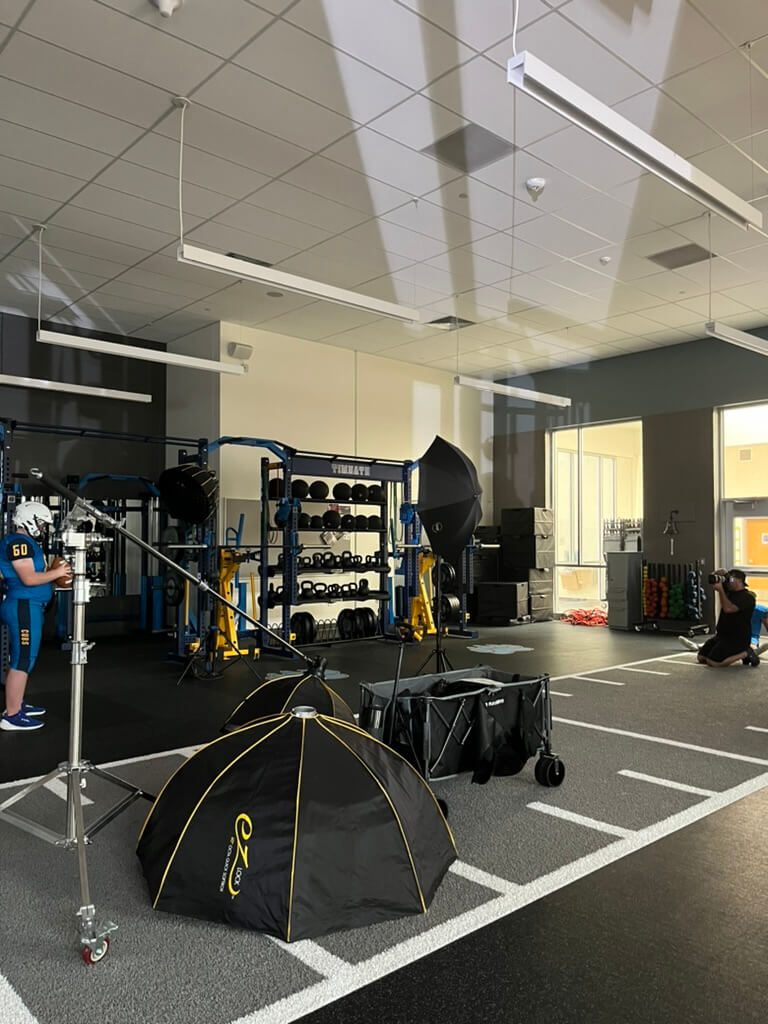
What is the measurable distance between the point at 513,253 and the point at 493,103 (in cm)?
249

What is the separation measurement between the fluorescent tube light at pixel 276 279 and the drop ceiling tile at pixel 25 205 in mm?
1459

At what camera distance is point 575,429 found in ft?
38.2

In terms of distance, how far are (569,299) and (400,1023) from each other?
7.61 meters

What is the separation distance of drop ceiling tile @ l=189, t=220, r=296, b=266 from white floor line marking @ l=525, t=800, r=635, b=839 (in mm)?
5211

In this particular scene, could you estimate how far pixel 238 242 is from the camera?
22.5 ft

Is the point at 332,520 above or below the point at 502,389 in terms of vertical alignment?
below

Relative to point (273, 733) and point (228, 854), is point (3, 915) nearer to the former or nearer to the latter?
point (228, 854)

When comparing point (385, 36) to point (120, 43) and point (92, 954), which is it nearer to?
point (120, 43)

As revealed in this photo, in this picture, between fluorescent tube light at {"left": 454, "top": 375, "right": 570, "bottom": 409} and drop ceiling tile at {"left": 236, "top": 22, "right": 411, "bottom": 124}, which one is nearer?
drop ceiling tile at {"left": 236, "top": 22, "right": 411, "bottom": 124}

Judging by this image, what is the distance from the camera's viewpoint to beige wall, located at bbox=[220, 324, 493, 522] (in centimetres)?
951

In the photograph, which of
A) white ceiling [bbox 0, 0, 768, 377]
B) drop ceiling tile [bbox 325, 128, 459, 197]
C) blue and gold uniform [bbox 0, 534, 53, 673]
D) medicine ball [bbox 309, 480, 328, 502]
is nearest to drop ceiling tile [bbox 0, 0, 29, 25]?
white ceiling [bbox 0, 0, 768, 377]

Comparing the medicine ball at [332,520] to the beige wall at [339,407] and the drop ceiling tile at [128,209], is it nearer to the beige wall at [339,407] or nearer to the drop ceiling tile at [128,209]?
the beige wall at [339,407]

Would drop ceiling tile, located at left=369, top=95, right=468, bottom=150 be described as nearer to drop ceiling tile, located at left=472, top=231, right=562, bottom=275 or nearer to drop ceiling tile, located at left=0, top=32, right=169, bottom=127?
drop ceiling tile, located at left=0, top=32, right=169, bottom=127

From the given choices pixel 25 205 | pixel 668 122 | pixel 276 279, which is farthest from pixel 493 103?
pixel 25 205
